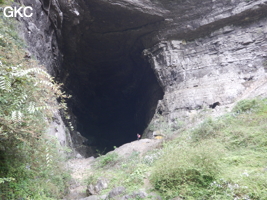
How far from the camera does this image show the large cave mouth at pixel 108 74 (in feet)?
46.7

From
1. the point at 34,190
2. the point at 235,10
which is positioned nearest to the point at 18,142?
the point at 34,190

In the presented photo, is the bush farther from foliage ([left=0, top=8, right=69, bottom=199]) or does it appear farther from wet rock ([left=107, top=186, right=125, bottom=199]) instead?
foliage ([left=0, top=8, right=69, bottom=199])

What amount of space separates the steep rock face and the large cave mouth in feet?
0.28

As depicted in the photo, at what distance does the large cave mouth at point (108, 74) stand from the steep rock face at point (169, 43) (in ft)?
0.28

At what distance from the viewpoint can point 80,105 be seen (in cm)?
1886

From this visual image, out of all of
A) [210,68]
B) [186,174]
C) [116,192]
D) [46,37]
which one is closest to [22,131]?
[116,192]

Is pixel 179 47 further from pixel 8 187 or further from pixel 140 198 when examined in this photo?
pixel 8 187

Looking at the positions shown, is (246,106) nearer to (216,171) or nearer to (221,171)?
(221,171)

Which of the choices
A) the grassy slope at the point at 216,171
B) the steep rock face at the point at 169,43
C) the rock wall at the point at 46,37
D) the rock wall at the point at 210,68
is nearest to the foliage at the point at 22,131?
→ the grassy slope at the point at 216,171

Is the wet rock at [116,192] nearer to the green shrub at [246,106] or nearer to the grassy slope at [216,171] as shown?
the grassy slope at [216,171]

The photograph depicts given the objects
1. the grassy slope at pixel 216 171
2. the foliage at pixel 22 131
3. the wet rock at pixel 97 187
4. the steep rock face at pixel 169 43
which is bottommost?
the wet rock at pixel 97 187

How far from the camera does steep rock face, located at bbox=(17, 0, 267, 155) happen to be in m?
12.3

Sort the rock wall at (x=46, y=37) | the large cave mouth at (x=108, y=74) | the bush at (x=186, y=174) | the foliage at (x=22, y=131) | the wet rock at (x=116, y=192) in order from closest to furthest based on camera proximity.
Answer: the foliage at (x=22, y=131) < the bush at (x=186, y=174) < the wet rock at (x=116, y=192) < the rock wall at (x=46, y=37) < the large cave mouth at (x=108, y=74)

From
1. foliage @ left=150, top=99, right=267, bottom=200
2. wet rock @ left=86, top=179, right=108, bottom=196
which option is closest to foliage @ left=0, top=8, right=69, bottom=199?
wet rock @ left=86, top=179, right=108, bottom=196
